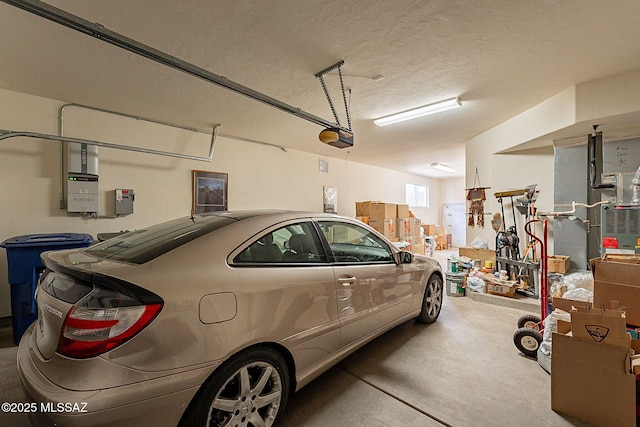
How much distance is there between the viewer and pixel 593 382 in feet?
5.47

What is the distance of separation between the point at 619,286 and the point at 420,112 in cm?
288

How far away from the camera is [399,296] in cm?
257

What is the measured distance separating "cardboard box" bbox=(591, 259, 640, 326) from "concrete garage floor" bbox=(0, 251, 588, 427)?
815 millimetres

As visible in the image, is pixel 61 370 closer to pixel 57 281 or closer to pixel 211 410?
pixel 57 281

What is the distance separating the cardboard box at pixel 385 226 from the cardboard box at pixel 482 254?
2.04 m

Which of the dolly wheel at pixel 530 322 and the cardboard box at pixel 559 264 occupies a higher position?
the cardboard box at pixel 559 264

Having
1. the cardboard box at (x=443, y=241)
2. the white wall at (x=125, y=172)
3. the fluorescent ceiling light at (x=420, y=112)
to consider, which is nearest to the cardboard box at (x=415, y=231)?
the cardboard box at (x=443, y=241)

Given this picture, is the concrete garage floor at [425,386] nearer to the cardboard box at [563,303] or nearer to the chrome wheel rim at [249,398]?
the chrome wheel rim at [249,398]

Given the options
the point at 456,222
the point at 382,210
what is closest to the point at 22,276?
the point at 382,210

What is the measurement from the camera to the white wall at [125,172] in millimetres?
3330

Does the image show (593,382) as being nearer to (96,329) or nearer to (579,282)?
(579,282)

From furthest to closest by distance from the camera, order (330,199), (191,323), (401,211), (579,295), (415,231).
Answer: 1. (415,231)
2. (401,211)
3. (330,199)
4. (579,295)
5. (191,323)

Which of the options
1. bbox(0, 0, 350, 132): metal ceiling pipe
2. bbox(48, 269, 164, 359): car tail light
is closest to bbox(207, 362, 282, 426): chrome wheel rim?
bbox(48, 269, 164, 359): car tail light

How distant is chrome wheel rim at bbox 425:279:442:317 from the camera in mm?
3118
